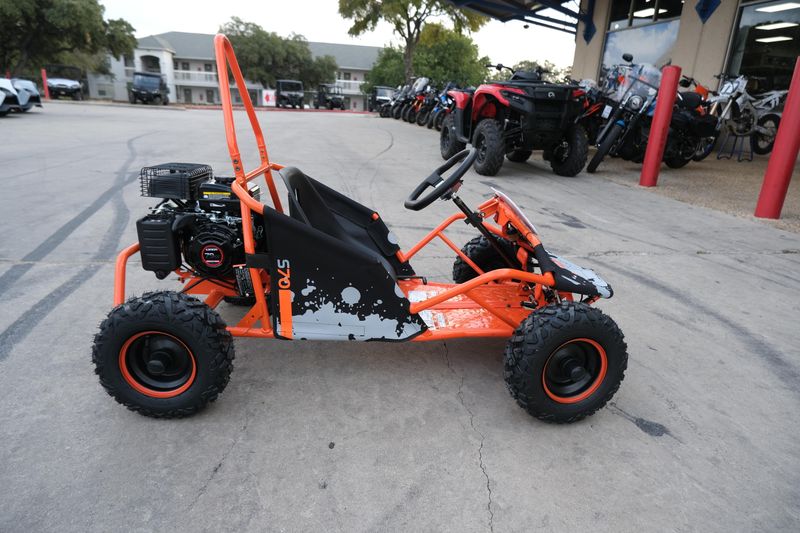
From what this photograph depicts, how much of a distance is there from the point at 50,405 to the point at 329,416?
1.27 meters

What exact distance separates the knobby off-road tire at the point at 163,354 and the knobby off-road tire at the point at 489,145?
6.50 m

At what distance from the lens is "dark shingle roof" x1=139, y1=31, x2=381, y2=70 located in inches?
2237

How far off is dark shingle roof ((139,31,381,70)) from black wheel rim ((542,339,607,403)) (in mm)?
61017

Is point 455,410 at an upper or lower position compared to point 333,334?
lower

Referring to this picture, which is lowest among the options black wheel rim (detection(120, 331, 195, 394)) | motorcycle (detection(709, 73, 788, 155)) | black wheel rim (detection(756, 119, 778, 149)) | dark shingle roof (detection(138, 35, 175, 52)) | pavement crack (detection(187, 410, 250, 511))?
pavement crack (detection(187, 410, 250, 511))

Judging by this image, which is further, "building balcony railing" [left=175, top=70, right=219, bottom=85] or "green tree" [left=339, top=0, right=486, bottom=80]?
"building balcony railing" [left=175, top=70, right=219, bottom=85]

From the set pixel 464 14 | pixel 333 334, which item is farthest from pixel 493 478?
pixel 464 14

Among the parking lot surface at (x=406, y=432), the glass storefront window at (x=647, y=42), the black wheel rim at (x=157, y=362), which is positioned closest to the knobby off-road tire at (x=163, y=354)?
the black wheel rim at (x=157, y=362)

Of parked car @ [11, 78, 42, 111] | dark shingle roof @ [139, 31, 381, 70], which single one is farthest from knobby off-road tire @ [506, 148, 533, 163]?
dark shingle roof @ [139, 31, 381, 70]

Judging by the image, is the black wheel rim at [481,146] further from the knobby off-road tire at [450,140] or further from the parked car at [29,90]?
the parked car at [29,90]

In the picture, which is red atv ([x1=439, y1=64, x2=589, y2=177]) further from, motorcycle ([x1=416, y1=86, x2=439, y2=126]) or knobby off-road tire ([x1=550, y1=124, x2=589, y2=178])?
motorcycle ([x1=416, y1=86, x2=439, y2=126])

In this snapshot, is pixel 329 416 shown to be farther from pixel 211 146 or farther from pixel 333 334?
pixel 211 146

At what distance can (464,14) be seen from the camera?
88.3ft

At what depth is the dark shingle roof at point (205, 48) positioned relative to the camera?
2237 inches
